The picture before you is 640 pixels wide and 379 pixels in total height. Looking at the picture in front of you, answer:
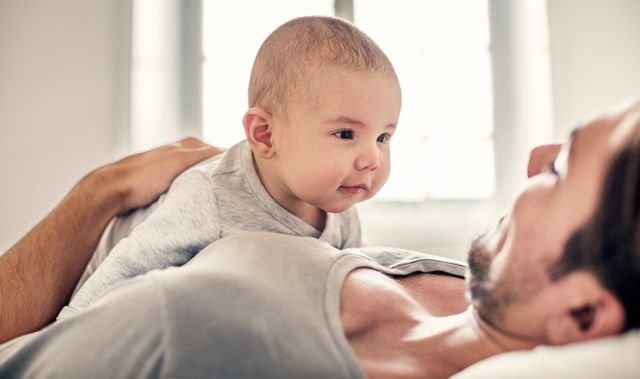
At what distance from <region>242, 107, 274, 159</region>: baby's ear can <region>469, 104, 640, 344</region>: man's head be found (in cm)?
46

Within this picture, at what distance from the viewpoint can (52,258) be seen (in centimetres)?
128

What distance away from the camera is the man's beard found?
0.76 m

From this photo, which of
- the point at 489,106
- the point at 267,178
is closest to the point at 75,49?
the point at 267,178

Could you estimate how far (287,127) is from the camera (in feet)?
3.54

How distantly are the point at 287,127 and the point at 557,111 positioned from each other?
1.45 metres

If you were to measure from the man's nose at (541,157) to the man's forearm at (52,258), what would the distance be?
0.89 m

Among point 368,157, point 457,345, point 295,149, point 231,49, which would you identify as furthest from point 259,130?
point 231,49

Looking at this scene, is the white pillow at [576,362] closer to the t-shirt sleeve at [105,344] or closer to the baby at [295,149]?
the t-shirt sleeve at [105,344]

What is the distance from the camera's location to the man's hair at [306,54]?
3.42 feet

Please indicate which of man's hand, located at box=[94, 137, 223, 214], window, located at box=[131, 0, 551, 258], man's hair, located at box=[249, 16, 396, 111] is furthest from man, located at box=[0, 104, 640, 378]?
window, located at box=[131, 0, 551, 258]

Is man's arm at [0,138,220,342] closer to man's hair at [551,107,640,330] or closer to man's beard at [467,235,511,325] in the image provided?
man's beard at [467,235,511,325]

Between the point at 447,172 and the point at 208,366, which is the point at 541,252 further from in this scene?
the point at 447,172

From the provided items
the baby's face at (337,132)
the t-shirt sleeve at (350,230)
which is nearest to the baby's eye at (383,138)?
the baby's face at (337,132)

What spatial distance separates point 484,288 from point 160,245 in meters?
0.54
